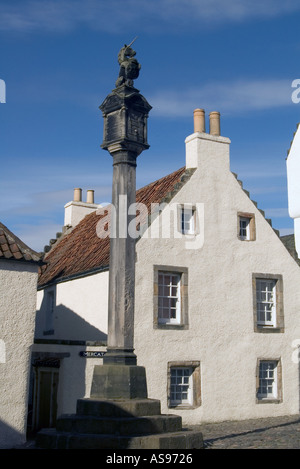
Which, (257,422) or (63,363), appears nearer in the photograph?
(63,363)

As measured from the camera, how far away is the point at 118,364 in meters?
11.0

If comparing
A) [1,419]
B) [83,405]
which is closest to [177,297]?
[1,419]

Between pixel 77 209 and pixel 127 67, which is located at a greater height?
pixel 77 209

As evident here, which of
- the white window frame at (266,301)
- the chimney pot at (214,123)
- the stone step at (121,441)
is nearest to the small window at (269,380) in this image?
the white window frame at (266,301)

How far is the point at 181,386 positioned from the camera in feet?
59.3

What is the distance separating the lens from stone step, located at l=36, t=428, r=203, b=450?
965cm

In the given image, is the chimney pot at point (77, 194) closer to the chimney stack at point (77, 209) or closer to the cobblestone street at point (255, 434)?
the chimney stack at point (77, 209)

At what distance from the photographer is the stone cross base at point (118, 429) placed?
9.76 metres

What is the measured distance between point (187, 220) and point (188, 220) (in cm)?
4

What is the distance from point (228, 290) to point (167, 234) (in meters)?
2.96

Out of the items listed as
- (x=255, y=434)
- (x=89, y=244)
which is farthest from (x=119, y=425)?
(x=89, y=244)

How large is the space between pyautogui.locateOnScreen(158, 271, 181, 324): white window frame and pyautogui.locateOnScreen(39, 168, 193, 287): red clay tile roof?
197 cm

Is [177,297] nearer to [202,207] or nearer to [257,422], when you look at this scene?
[202,207]

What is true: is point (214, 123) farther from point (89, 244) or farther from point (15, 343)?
point (15, 343)
